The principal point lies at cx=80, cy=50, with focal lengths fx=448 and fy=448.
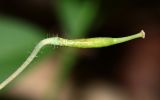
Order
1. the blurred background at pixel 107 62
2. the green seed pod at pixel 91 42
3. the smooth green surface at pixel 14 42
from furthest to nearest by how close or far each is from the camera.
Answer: the blurred background at pixel 107 62 → the smooth green surface at pixel 14 42 → the green seed pod at pixel 91 42

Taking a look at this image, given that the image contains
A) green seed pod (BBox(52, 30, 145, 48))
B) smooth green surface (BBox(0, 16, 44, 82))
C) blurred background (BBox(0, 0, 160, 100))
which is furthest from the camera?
blurred background (BBox(0, 0, 160, 100))

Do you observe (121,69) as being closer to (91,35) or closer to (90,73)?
(90,73)

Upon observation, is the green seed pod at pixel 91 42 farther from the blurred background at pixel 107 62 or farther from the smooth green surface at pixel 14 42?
the blurred background at pixel 107 62

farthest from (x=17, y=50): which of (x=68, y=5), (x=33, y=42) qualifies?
Result: (x=68, y=5)

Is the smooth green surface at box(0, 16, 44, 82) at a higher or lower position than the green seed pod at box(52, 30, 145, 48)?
higher

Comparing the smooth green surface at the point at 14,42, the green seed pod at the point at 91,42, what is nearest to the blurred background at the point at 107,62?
A: the smooth green surface at the point at 14,42

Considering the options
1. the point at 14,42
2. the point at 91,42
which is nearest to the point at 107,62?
the point at 14,42

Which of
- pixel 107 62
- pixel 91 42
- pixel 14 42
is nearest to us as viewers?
pixel 91 42

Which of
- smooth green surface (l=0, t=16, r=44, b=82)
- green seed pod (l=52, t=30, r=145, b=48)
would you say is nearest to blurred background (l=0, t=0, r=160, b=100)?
smooth green surface (l=0, t=16, r=44, b=82)

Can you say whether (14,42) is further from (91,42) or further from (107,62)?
(107,62)

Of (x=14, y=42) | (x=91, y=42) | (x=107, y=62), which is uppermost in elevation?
(x=107, y=62)

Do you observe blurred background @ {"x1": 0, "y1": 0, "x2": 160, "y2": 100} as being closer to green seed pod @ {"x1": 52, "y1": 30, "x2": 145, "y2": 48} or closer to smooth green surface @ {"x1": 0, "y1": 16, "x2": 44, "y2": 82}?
smooth green surface @ {"x1": 0, "y1": 16, "x2": 44, "y2": 82}
